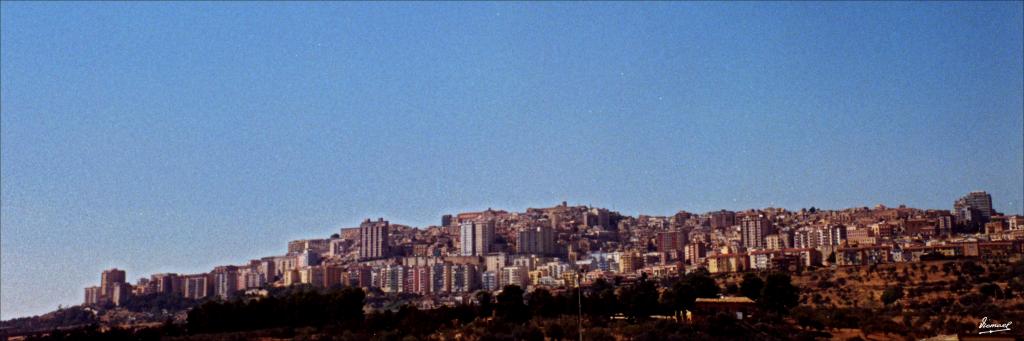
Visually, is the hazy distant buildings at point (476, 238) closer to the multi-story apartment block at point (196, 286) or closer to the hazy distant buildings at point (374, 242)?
the hazy distant buildings at point (374, 242)

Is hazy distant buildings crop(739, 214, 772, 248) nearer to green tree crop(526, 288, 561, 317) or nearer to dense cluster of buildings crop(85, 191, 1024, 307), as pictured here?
dense cluster of buildings crop(85, 191, 1024, 307)

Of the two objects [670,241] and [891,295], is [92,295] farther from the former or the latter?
[891,295]

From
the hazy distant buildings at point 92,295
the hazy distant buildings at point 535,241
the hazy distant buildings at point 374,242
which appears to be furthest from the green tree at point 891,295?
the hazy distant buildings at point 374,242

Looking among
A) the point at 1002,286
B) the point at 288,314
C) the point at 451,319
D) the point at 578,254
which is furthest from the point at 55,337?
the point at 578,254

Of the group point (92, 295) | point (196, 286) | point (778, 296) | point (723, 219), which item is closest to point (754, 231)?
point (723, 219)

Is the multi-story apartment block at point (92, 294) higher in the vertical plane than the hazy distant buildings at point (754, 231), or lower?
lower

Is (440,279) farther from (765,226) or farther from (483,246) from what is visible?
(765,226)
